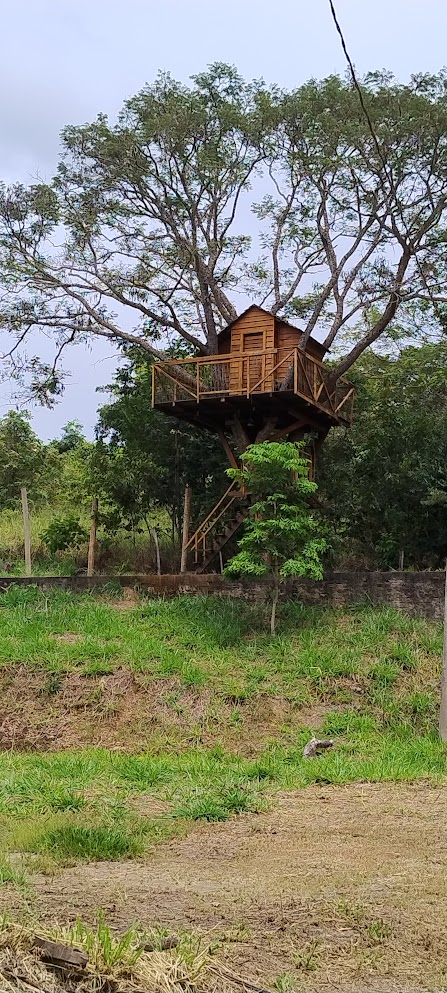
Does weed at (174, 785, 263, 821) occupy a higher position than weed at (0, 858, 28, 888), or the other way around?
weed at (0, 858, 28, 888)

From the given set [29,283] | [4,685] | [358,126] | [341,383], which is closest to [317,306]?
[341,383]

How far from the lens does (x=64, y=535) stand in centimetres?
2361

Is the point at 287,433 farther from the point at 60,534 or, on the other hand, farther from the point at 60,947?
the point at 60,947

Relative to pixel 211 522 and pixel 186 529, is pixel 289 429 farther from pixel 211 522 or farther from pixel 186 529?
pixel 186 529

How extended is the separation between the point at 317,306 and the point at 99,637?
10.2 m

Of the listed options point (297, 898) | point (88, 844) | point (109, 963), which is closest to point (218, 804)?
point (88, 844)

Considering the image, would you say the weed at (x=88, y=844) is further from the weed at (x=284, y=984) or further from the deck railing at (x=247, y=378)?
the deck railing at (x=247, y=378)

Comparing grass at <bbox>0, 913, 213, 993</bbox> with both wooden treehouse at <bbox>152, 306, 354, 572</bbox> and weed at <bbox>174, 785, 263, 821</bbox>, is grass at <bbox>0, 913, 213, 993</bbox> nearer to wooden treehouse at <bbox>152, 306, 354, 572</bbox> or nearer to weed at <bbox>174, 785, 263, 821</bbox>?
weed at <bbox>174, 785, 263, 821</bbox>

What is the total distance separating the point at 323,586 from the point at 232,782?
8.90m

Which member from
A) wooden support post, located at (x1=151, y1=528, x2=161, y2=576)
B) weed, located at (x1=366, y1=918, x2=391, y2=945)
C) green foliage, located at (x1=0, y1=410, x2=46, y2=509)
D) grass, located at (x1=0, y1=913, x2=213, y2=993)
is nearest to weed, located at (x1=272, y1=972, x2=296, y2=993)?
grass, located at (x1=0, y1=913, x2=213, y2=993)

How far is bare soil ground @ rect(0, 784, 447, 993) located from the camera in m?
3.91

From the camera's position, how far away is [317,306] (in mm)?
21000

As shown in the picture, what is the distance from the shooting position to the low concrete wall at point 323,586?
682 inches

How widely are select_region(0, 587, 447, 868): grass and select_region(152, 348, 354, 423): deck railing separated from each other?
16.2 ft
